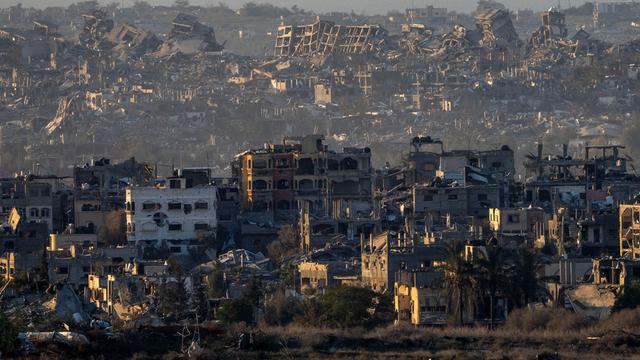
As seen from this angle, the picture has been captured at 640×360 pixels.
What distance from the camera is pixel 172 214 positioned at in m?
62.2

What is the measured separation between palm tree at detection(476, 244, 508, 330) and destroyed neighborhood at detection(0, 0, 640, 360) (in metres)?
0.03

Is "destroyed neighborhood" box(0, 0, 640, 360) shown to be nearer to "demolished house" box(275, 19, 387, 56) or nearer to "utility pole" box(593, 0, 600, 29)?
"demolished house" box(275, 19, 387, 56)

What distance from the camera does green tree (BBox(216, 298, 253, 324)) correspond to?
143 feet

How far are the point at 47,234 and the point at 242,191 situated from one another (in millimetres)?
9482

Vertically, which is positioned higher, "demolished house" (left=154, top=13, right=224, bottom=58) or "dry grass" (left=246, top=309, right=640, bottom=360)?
"demolished house" (left=154, top=13, right=224, bottom=58)

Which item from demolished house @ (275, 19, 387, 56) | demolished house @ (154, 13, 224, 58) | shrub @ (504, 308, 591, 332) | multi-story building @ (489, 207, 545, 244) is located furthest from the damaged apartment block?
demolished house @ (275, 19, 387, 56)

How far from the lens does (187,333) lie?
125 feet

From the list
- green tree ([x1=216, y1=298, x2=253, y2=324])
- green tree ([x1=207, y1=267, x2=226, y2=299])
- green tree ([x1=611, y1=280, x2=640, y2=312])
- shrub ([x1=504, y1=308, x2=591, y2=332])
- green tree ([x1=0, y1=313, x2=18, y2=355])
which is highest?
green tree ([x1=0, y1=313, x2=18, y2=355])

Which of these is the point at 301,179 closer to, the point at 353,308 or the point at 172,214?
the point at 172,214

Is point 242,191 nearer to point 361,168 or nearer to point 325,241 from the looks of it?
point 361,168

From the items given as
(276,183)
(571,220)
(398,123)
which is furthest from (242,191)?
(398,123)

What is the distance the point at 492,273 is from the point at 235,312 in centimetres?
360

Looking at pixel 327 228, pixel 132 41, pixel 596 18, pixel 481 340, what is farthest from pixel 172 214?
pixel 596 18

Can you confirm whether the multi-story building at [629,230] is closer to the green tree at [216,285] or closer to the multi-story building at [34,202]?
the green tree at [216,285]
